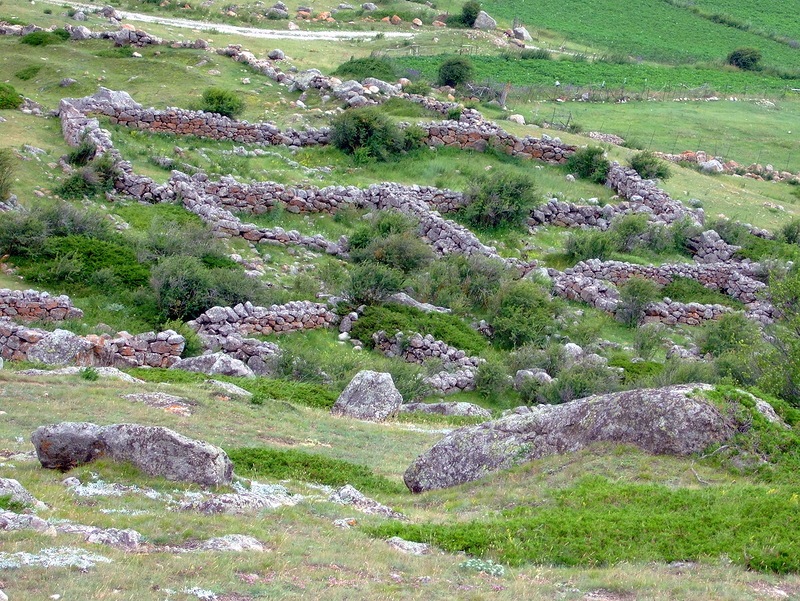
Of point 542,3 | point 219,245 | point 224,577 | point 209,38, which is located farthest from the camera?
point 542,3

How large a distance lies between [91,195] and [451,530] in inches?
826

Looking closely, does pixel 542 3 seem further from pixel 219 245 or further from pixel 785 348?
pixel 785 348

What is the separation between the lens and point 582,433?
13055mm

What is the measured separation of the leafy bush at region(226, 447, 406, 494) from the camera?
43.4 ft

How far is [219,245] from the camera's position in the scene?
2728 centimetres

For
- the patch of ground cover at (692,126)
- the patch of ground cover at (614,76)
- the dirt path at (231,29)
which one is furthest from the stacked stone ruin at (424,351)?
the dirt path at (231,29)

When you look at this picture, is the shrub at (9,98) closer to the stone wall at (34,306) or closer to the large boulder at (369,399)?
the stone wall at (34,306)

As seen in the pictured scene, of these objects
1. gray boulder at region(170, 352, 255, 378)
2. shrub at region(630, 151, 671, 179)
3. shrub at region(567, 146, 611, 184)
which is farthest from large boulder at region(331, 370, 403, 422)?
shrub at region(630, 151, 671, 179)

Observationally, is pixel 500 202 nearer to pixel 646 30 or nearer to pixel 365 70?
pixel 365 70

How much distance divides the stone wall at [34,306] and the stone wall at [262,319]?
2598 millimetres

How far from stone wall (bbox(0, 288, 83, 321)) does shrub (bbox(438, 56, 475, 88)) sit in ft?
91.1

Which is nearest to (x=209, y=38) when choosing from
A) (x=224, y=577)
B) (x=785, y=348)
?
(x=785, y=348)

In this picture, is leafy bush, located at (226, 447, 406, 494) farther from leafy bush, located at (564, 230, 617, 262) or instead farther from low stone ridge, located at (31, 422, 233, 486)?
leafy bush, located at (564, 230, 617, 262)

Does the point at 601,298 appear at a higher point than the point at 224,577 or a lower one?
lower
